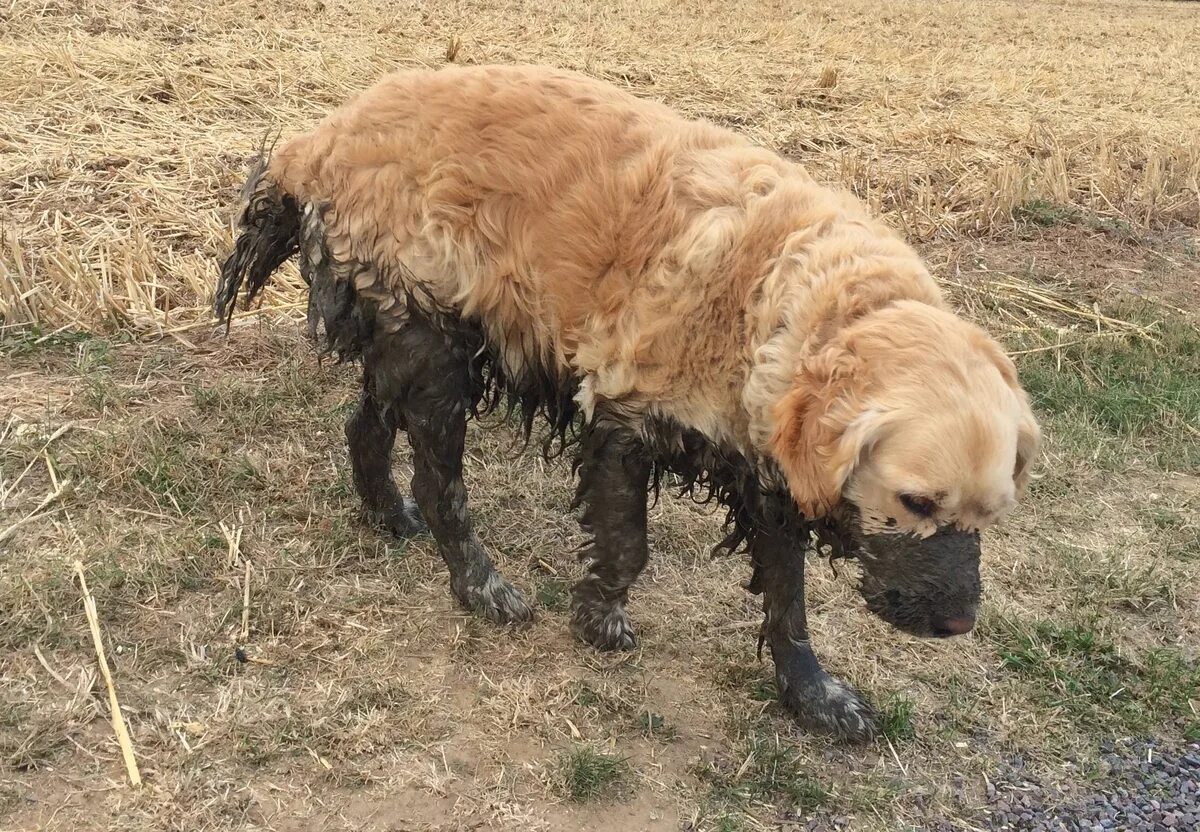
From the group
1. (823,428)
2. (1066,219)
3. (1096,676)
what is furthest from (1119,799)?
(1066,219)

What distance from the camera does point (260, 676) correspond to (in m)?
3.40

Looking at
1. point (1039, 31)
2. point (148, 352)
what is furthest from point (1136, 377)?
point (1039, 31)

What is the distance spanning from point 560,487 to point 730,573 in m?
0.97

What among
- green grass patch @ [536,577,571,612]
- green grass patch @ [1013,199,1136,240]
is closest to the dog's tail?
green grass patch @ [536,577,571,612]

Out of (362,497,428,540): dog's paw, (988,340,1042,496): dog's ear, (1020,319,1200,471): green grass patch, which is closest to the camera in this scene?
(988,340,1042,496): dog's ear

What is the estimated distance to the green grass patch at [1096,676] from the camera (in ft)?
11.7

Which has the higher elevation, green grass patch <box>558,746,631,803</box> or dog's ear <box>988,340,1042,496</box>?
dog's ear <box>988,340,1042,496</box>

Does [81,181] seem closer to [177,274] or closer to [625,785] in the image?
[177,274]

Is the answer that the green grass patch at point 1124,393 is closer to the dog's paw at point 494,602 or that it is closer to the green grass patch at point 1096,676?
the green grass patch at point 1096,676

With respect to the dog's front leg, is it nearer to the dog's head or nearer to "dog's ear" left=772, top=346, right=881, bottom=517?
the dog's head

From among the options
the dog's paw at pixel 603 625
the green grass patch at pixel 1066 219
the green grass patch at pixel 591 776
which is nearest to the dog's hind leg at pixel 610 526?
the dog's paw at pixel 603 625

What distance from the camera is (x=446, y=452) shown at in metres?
3.67

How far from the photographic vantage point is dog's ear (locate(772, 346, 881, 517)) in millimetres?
2494

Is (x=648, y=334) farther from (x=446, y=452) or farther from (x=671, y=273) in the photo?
(x=446, y=452)
